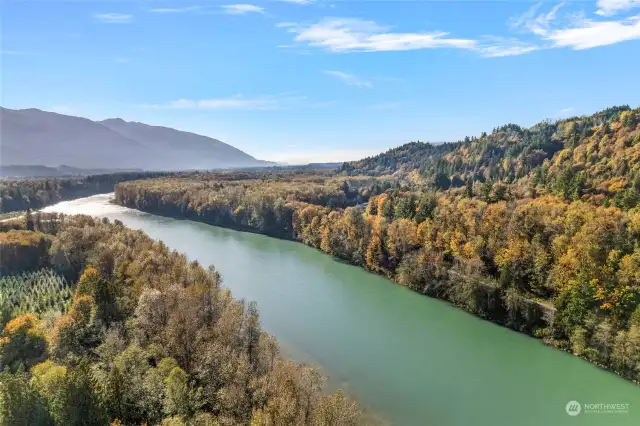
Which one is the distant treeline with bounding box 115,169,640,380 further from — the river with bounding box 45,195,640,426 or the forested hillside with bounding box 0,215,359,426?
the forested hillside with bounding box 0,215,359,426

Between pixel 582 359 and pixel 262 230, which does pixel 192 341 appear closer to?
pixel 582 359

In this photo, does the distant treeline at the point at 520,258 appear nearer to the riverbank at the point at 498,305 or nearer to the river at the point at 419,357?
the riverbank at the point at 498,305

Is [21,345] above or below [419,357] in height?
above

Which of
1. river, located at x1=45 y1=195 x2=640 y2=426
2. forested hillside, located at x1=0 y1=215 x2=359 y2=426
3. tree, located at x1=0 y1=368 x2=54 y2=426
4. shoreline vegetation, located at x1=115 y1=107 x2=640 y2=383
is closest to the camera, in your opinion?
tree, located at x1=0 y1=368 x2=54 y2=426

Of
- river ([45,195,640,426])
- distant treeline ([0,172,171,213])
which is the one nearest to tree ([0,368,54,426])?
river ([45,195,640,426])

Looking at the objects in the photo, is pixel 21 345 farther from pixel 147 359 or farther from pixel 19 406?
pixel 19 406

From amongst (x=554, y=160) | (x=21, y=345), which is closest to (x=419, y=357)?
(x=21, y=345)
